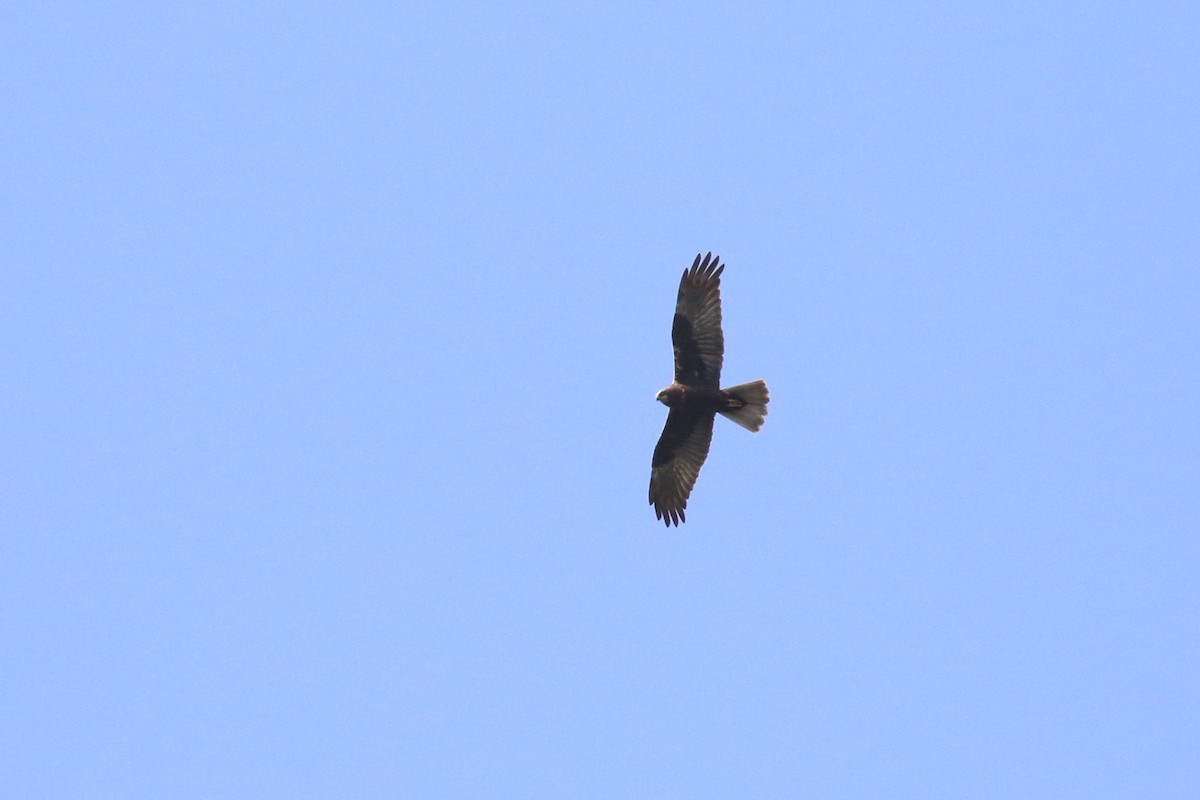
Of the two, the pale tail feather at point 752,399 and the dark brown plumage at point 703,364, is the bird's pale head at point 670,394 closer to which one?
the dark brown plumage at point 703,364

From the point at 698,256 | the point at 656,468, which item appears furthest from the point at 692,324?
the point at 656,468

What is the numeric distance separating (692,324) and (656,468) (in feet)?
8.21

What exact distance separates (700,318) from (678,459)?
7.65ft

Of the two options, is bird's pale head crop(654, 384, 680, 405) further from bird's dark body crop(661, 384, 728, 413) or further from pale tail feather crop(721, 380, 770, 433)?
pale tail feather crop(721, 380, 770, 433)

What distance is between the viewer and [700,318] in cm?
2114

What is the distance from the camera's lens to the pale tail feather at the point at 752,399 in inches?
833

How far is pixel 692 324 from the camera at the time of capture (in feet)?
69.4

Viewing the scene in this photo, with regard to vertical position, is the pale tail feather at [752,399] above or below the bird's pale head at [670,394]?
below

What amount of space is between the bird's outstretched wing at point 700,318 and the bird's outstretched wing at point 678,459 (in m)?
0.88

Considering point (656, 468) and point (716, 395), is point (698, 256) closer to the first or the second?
point (716, 395)

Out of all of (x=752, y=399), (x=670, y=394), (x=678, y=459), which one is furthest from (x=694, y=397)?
(x=678, y=459)

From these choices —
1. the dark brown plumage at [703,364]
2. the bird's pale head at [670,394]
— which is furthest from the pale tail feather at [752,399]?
the bird's pale head at [670,394]

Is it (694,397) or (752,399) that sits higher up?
(694,397)

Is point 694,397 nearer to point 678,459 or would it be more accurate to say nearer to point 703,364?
point 703,364
